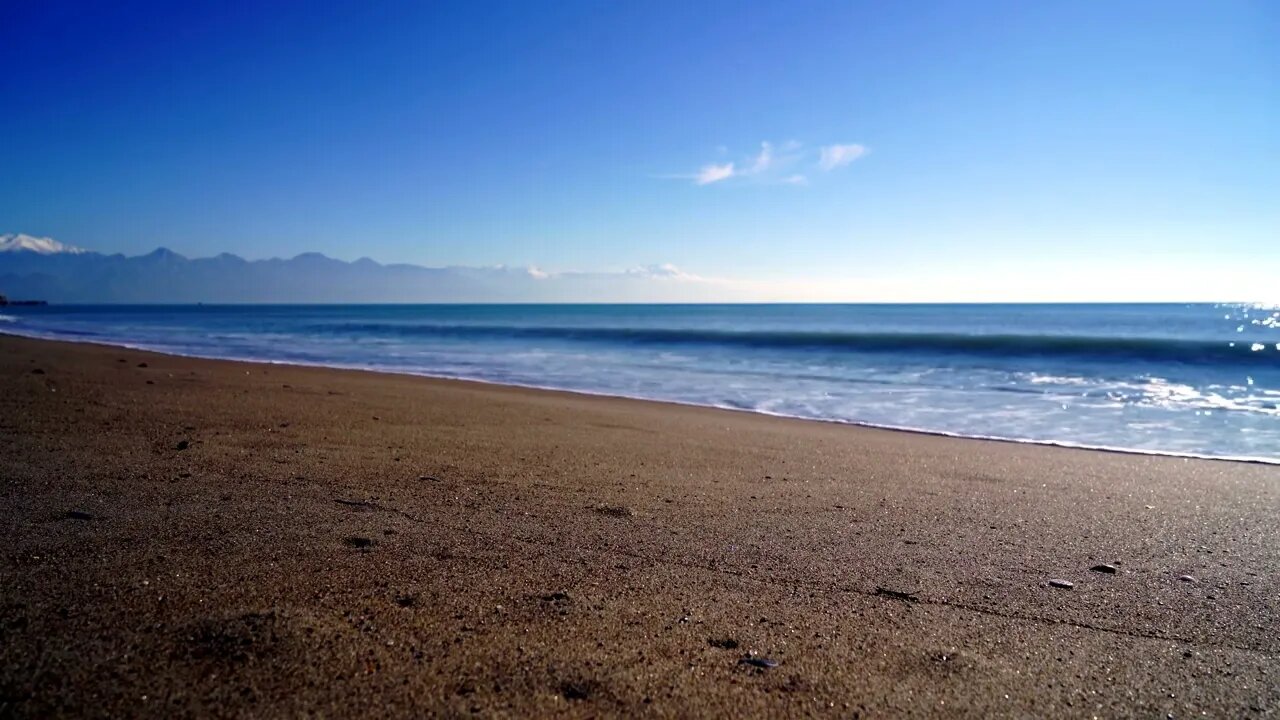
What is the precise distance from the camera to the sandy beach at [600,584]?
188 centimetres

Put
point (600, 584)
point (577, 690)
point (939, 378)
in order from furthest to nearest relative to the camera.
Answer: point (939, 378)
point (600, 584)
point (577, 690)

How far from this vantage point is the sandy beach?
1882mm

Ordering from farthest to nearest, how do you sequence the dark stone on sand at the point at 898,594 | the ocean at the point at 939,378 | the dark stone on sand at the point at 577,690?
the ocean at the point at 939,378, the dark stone on sand at the point at 898,594, the dark stone on sand at the point at 577,690

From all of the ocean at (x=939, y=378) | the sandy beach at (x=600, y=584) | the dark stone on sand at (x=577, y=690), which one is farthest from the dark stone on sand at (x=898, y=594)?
the ocean at (x=939, y=378)

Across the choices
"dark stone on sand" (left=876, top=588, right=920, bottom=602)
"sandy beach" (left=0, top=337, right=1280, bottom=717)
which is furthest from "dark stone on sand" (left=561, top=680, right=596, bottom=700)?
"dark stone on sand" (left=876, top=588, right=920, bottom=602)

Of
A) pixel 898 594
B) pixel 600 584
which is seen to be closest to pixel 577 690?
pixel 600 584

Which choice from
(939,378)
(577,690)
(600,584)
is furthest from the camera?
(939,378)

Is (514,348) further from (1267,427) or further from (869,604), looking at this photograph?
(869,604)

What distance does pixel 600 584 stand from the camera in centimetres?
261

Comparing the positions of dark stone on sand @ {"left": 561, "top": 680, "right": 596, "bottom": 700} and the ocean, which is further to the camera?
the ocean

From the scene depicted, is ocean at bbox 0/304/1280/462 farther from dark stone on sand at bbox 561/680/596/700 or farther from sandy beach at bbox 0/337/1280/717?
dark stone on sand at bbox 561/680/596/700

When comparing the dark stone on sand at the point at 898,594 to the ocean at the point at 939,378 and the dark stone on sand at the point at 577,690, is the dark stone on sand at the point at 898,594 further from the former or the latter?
the ocean at the point at 939,378

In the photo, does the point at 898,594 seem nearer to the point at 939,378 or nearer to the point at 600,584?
the point at 600,584

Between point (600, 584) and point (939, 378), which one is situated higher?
point (600, 584)
